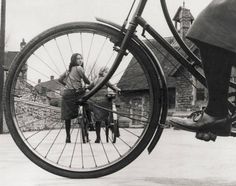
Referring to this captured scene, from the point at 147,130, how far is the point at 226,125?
0.54 metres

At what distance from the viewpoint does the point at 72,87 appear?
3742mm

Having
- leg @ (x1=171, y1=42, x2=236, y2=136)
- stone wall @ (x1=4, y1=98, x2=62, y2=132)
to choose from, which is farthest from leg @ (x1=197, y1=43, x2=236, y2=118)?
stone wall @ (x1=4, y1=98, x2=62, y2=132)

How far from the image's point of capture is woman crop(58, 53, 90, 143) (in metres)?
3.67

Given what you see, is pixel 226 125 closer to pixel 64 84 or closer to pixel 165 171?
pixel 64 84

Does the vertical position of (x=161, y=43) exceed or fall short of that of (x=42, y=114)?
it exceeds it

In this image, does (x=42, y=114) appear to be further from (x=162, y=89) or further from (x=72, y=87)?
(x=162, y=89)

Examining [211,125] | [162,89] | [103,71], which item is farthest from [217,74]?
[103,71]

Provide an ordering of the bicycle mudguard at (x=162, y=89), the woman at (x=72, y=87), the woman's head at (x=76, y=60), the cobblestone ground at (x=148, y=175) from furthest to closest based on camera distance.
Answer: the cobblestone ground at (x=148, y=175) → the woman's head at (x=76, y=60) → the woman at (x=72, y=87) → the bicycle mudguard at (x=162, y=89)

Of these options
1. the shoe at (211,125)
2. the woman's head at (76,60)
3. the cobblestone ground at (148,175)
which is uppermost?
the woman's head at (76,60)

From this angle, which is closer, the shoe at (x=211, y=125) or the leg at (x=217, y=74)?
the leg at (x=217, y=74)

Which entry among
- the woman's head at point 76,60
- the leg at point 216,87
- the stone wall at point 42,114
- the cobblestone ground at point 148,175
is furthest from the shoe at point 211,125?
the stone wall at point 42,114

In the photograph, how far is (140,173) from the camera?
4512 mm

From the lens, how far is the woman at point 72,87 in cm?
367

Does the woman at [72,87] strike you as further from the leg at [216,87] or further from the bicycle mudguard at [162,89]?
the leg at [216,87]
